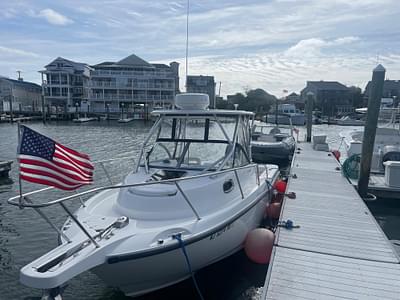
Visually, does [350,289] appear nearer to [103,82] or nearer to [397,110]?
[397,110]

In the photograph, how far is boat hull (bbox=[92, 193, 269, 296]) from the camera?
424 centimetres

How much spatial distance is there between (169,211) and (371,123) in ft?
23.4

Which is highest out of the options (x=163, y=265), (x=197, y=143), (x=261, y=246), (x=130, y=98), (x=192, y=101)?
(x=192, y=101)

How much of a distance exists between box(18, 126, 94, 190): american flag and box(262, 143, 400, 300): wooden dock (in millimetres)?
2897

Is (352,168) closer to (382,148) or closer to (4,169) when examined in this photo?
(382,148)

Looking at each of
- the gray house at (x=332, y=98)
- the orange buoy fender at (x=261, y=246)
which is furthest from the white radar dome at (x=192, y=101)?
the gray house at (x=332, y=98)

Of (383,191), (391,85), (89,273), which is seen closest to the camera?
(89,273)

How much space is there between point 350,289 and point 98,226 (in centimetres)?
361

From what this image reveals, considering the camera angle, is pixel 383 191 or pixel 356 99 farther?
pixel 356 99

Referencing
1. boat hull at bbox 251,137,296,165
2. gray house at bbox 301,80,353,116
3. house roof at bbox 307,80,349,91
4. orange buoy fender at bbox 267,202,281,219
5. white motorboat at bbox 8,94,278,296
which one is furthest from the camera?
house roof at bbox 307,80,349,91

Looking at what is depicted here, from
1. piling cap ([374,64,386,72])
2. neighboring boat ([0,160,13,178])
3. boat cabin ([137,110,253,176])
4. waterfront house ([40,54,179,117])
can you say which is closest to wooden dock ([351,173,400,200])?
piling cap ([374,64,386,72])

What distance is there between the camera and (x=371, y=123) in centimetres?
938

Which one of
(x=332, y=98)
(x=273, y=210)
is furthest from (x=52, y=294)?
(x=332, y=98)

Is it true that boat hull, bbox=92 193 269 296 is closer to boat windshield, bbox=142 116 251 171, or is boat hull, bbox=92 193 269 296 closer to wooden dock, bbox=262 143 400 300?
wooden dock, bbox=262 143 400 300
